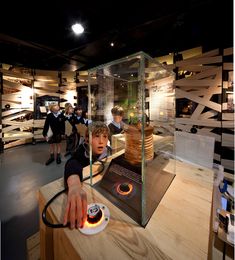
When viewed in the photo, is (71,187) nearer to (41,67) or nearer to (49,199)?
(49,199)

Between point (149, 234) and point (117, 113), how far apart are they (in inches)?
Result: 23.3

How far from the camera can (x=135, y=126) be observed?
1.97 ft

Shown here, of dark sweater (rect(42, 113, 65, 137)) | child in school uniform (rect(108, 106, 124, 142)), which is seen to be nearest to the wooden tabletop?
child in school uniform (rect(108, 106, 124, 142))

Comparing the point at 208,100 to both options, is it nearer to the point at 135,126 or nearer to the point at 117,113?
the point at 117,113

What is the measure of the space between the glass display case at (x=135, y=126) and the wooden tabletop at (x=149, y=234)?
0.04 m

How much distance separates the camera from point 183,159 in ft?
3.78

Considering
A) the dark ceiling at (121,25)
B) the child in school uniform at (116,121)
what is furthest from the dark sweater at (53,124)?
the child in school uniform at (116,121)

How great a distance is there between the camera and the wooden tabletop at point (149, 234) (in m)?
0.40

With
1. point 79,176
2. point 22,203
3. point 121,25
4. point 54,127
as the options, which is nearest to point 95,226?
point 79,176

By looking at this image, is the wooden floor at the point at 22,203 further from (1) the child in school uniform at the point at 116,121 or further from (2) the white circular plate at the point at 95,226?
(1) the child in school uniform at the point at 116,121

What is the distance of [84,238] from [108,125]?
0.54 meters

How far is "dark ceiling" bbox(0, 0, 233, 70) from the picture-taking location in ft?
6.77

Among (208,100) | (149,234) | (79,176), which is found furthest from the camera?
(208,100)

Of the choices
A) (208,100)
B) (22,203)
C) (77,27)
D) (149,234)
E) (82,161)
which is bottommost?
(22,203)
